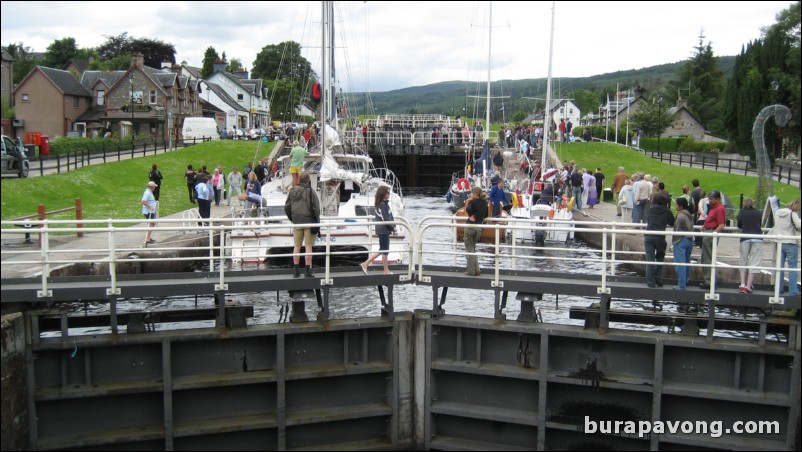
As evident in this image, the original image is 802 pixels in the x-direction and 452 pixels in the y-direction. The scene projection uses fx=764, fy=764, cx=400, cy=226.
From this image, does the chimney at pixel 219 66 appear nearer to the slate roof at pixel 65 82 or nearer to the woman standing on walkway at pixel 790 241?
the slate roof at pixel 65 82

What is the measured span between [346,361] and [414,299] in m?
7.90

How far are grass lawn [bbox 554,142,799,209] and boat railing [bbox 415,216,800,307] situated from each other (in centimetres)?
946

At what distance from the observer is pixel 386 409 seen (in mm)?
12891

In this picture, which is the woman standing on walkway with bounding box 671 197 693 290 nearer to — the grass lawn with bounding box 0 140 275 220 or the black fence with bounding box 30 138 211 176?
the grass lawn with bounding box 0 140 275 220

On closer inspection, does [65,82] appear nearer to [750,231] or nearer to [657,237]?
[657,237]

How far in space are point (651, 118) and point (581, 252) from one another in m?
59.5

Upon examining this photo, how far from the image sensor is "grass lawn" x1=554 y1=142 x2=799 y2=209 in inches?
1426

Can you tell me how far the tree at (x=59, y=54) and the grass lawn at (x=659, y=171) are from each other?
78.6 meters

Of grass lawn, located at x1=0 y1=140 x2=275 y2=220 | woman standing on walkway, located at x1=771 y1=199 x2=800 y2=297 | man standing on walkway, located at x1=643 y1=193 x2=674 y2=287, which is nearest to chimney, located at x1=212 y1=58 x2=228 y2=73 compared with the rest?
grass lawn, located at x1=0 y1=140 x2=275 y2=220

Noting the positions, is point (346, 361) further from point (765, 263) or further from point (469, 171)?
point (469, 171)

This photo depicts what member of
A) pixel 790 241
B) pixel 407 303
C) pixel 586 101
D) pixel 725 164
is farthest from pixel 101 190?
pixel 586 101

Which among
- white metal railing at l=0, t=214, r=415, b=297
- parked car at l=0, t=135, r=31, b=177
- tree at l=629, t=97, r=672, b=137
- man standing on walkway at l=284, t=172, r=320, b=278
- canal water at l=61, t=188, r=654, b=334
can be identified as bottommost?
canal water at l=61, t=188, r=654, b=334

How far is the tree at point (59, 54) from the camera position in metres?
108

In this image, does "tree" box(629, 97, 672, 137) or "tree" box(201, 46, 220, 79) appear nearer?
"tree" box(629, 97, 672, 137)
